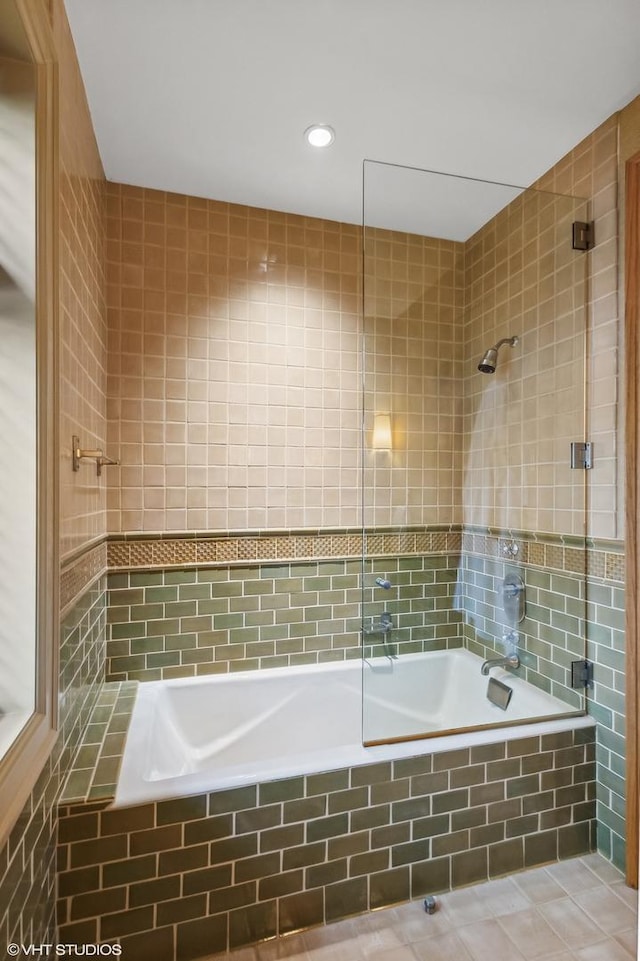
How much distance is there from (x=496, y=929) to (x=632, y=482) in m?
1.48

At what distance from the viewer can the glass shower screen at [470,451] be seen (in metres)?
1.87

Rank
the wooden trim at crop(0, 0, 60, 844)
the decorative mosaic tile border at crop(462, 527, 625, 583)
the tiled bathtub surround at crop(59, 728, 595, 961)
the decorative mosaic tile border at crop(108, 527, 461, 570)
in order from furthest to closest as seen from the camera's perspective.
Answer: the decorative mosaic tile border at crop(108, 527, 461, 570), the decorative mosaic tile border at crop(462, 527, 625, 583), the tiled bathtub surround at crop(59, 728, 595, 961), the wooden trim at crop(0, 0, 60, 844)

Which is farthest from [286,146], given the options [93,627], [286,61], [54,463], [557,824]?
[557,824]

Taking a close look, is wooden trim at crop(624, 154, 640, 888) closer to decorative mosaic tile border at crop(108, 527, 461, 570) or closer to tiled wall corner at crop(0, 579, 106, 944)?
decorative mosaic tile border at crop(108, 527, 461, 570)

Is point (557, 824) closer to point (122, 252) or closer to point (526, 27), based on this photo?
point (526, 27)

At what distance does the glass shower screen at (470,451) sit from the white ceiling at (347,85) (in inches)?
6.9

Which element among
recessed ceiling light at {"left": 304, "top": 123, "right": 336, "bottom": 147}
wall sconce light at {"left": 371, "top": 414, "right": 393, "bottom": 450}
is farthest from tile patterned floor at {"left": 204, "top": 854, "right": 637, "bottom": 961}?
recessed ceiling light at {"left": 304, "top": 123, "right": 336, "bottom": 147}

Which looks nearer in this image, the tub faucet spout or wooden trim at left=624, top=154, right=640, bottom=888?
wooden trim at left=624, top=154, right=640, bottom=888

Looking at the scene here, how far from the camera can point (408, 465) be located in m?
2.02

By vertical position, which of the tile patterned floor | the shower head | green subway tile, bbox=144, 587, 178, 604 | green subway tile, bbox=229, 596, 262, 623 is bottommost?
the tile patterned floor

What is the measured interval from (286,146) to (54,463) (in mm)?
1525

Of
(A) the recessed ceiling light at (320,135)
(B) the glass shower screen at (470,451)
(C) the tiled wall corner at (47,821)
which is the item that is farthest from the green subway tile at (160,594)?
(A) the recessed ceiling light at (320,135)

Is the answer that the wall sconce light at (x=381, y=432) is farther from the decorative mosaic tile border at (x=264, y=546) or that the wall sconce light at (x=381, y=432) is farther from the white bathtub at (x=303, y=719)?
the white bathtub at (x=303, y=719)

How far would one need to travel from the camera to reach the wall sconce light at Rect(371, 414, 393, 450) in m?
1.94
